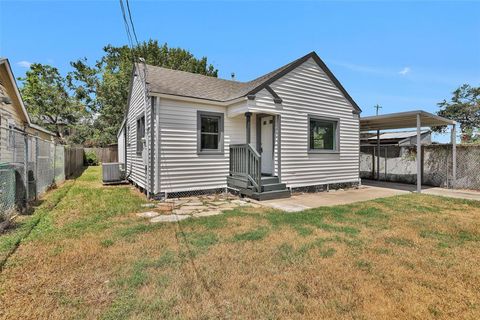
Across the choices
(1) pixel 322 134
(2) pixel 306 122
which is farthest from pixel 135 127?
(1) pixel 322 134

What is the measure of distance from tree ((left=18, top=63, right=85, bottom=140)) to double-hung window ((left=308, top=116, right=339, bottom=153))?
28.5m

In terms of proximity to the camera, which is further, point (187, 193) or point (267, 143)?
point (267, 143)

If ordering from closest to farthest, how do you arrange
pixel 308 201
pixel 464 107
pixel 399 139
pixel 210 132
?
1. pixel 308 201
2. pixel 210 132
3. pixel 399 139
4. pixel 464 107

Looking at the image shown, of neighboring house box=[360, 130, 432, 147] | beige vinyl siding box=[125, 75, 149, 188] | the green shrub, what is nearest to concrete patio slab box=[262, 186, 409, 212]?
beige vinyl siding box=[125, 75, 149, 188]

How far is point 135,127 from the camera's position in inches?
388

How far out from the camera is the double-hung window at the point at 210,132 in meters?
7.91

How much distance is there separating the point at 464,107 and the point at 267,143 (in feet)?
95.9

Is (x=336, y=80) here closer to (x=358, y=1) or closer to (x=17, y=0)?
(x=358, y=1)

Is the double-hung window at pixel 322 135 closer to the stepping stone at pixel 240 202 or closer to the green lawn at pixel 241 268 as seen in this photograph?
the stepping stone at pixel 240 202

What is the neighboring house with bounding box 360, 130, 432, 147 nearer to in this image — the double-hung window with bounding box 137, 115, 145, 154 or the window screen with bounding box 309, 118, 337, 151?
the window screen with bounding box 309, 118, 337, 151

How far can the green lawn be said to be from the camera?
7.41 ft

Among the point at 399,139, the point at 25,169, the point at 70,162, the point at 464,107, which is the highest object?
the point at 464,107

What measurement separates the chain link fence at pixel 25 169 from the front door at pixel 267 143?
6.73 m

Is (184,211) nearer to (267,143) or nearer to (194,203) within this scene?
(194,203)
